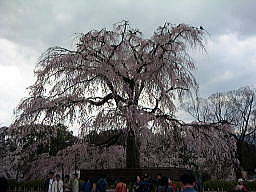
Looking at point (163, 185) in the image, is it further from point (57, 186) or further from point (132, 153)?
point (132, 153)

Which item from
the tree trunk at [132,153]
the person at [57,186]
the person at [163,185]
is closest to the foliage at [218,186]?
the tree trunk at [132,153]

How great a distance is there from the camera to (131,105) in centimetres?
1981

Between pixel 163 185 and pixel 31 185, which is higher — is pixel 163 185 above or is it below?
above

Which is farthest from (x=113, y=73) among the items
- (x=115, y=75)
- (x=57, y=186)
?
(x=57, y=186)

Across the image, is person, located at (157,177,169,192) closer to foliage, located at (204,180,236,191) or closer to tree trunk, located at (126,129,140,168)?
tree trunk, located at (126,129,140,168)

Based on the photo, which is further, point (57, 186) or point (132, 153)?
point (132, 153)

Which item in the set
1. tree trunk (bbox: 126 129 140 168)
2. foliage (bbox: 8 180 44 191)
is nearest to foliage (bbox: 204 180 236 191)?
tree trunk (bbox: 126 129 140 168)

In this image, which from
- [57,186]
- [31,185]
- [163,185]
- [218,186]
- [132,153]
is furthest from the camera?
[218,186]

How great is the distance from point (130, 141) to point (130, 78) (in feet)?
12.9

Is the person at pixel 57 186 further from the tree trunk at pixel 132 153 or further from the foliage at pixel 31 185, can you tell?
the foliage at pixel 31 185

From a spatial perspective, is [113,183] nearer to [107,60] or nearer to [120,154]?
[120,154]

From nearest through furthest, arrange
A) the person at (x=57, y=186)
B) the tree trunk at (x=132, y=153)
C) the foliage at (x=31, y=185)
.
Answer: the person at (x=57, y=186), the tree trunk at (x=132, y=153), the foliage at (x=31, y=185)

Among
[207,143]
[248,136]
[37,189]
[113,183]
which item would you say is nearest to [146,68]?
[207,143]

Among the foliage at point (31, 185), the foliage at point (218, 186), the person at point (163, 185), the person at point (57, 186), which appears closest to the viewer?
the person at point (163, 185)
